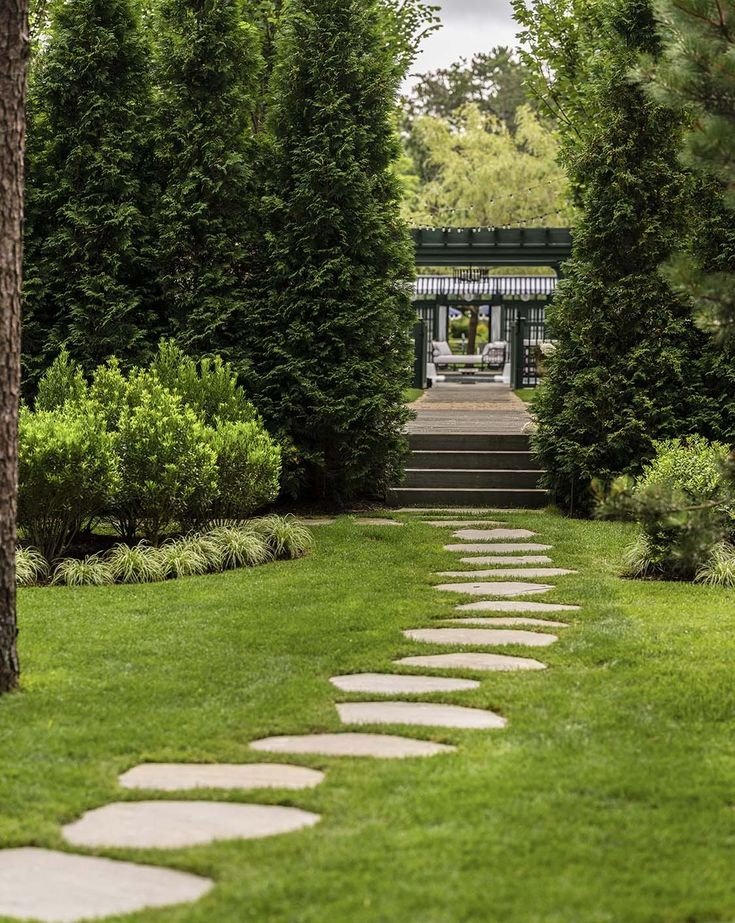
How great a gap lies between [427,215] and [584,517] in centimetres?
3038

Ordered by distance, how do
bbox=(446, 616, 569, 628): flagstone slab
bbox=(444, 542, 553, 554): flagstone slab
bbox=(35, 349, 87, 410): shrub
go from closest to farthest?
bbox=(446, 616, 569, 628): flagstone slab
bbox=(444, 542, 553, 554): flagstone slab
bbox=(35, 349, 87, 410): shrub

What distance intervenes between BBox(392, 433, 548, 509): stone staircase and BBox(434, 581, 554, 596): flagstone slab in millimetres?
4193

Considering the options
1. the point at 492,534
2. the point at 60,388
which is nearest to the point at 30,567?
the point at 60,388

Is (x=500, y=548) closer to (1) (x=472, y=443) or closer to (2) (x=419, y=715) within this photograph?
(1) (x=472, y=443)

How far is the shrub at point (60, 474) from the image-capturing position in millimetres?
8703

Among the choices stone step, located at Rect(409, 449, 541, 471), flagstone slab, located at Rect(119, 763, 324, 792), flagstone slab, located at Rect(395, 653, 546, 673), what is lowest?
flagstone slab, located at Rect(395, 653, 546, 673)

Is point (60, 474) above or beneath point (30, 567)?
above

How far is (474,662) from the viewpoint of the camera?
6.30 m

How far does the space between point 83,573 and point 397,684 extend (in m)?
3.65

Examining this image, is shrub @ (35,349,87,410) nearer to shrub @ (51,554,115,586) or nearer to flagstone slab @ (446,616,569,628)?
shrub @ (51,554,115,586)

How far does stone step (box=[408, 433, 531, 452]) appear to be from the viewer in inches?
560

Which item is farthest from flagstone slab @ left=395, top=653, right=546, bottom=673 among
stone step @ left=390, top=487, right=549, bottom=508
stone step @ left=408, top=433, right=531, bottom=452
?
stone step @ left=408, top=433, right=531, bottom=452

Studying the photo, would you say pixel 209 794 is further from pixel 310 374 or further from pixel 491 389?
pixel 491 389

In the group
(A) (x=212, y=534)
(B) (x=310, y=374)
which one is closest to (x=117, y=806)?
(A) (x=212, y=534)
